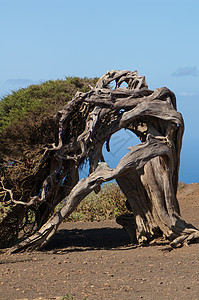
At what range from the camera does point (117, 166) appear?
8.26 metres

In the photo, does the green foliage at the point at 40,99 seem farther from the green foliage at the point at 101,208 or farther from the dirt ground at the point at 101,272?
the green foliage at the point at 101,208

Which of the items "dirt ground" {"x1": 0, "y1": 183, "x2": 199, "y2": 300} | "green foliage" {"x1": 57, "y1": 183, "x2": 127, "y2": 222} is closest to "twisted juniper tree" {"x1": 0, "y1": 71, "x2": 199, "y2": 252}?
"dirt ground" {"x1": 0, "y1": 183, "x2": 199, "y2": 300}

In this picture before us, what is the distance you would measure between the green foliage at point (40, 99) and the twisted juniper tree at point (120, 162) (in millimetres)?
581

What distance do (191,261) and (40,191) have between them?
329cm

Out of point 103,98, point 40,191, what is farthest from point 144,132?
point 40,191

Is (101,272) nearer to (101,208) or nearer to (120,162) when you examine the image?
(120,162)

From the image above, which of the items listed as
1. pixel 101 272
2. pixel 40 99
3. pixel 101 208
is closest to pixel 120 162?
pixel 101 272

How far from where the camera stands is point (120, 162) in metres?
8.29

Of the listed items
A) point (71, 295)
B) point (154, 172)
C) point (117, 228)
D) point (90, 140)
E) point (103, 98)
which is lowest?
point (71, 295)

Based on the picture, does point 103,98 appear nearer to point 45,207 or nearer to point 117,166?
point 117,166

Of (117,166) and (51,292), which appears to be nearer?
(51,292)

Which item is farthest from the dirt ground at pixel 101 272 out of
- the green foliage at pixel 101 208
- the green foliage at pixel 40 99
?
the green foliage at pixel 101 208

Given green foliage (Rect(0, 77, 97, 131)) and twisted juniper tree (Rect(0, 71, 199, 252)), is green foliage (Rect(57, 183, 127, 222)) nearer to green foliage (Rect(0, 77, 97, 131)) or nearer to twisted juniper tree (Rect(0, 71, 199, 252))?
twisted juniper tree (Rect(0, 71, 199, 252))

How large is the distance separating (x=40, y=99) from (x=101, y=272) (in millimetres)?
4295
